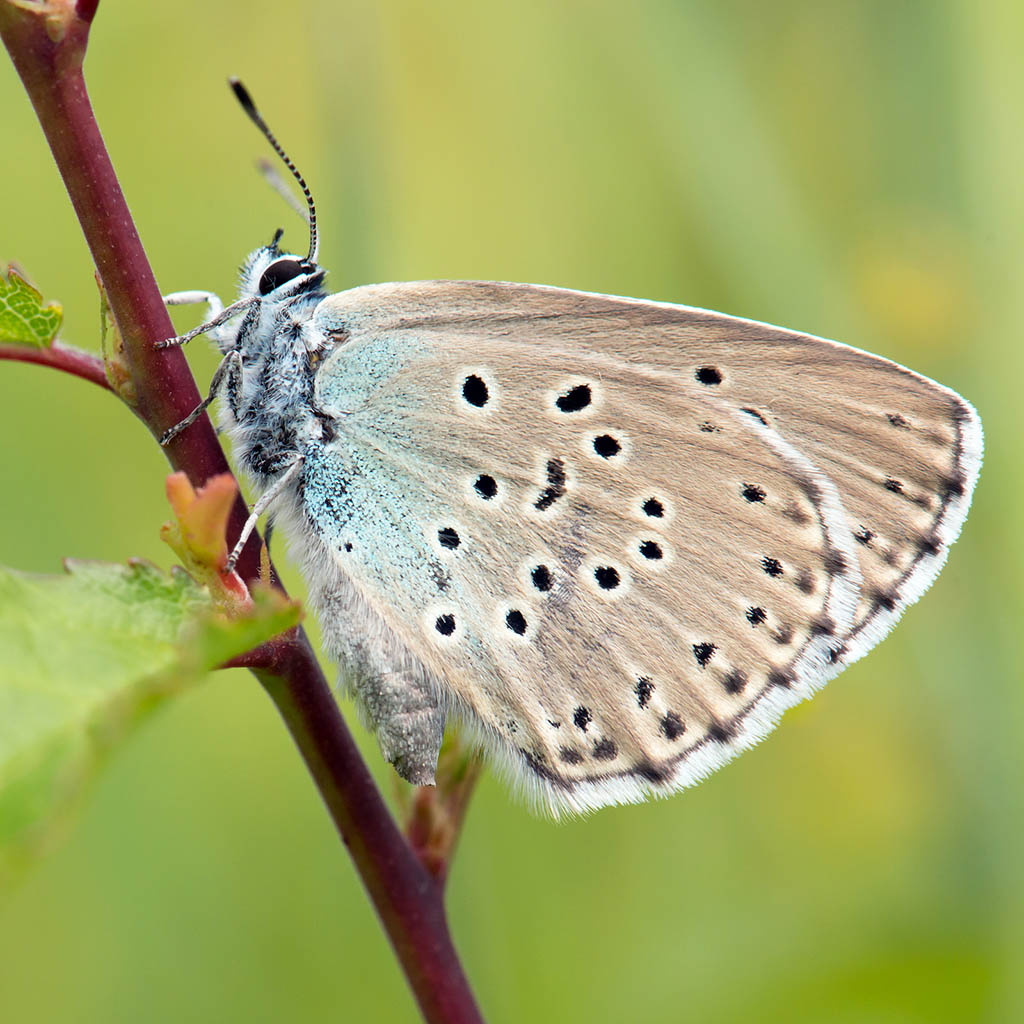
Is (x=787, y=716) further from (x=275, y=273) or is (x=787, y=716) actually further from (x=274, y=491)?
(x=275, y=273)

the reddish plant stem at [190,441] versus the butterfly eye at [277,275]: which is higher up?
the butterfly eye at [277,275]

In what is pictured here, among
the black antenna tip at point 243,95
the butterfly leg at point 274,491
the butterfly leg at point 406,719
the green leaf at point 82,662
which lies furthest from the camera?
the black antenna tip at point 243,95

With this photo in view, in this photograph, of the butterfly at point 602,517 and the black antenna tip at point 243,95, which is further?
the black antenna tip at point 243,95

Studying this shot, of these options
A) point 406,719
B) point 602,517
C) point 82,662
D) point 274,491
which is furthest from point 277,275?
point 82,662

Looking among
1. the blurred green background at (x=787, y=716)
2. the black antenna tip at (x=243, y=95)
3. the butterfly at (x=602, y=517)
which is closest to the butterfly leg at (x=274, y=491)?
the butterfly at (x=602, y=517)

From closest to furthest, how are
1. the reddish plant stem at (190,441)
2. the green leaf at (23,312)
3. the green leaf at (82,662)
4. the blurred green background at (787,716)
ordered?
the green leaf at (82,662) → the reddish plant stem at (190,441) → the green leaf at (23,312) → the blurred green background at (787,716)

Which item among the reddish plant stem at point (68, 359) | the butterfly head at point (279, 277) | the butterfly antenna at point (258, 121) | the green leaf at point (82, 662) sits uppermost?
the butterfly antenna at point (258, 121)

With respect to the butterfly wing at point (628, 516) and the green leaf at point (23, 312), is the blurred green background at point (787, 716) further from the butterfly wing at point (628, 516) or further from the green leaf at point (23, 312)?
the green leaf at point (23, 312)
